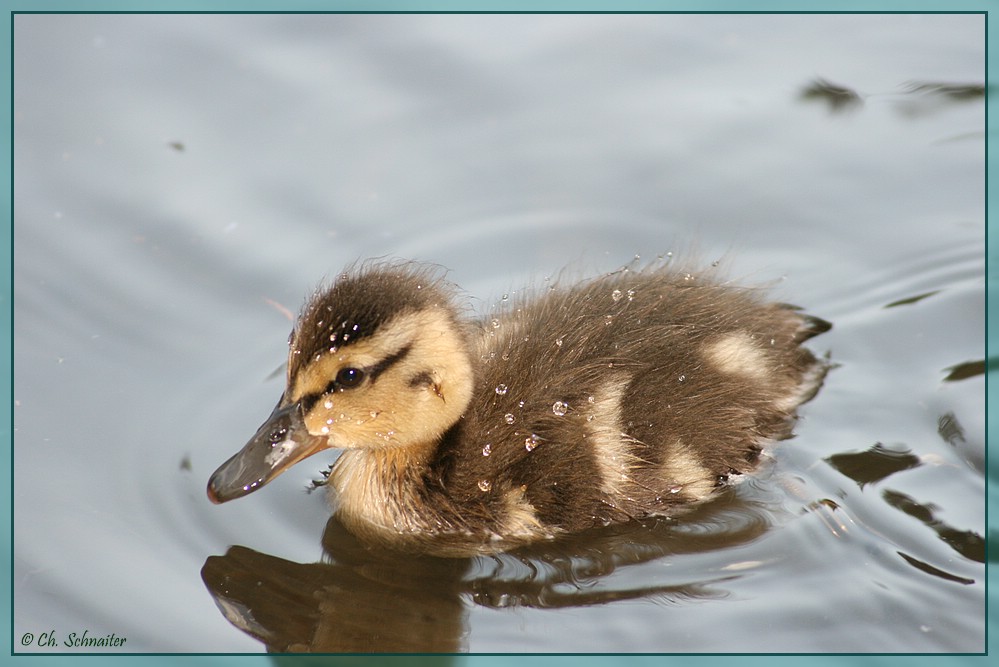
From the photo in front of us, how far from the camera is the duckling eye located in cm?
368

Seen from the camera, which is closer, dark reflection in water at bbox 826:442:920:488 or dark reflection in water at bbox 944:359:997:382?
dark reflection in water at bbox 826:442:920:488

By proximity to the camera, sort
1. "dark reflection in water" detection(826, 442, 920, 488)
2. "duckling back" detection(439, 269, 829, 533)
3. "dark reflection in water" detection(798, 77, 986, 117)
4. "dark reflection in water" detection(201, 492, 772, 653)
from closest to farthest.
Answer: "dark reflection in water" detection(201, 492, 772, 653) < "duckling back" detection(439, 269, 829, 533) < "dark reflection in water" detection(826, 442, 920, 488) < "dark reflection in water" detection(798, 77, 986, 117)

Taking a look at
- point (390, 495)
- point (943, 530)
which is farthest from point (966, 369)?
point (390, 495)

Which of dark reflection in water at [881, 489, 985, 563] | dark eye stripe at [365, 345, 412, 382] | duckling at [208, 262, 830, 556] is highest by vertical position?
dark eye stripe at [365, 345, 412, 382]

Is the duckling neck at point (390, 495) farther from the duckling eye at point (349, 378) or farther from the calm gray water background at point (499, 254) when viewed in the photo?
the duckling eye at point (349, 378)

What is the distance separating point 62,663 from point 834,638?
70.4 inches

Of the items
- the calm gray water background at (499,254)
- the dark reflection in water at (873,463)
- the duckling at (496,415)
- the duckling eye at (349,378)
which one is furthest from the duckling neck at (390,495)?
the dark reflection in water at (873,463)

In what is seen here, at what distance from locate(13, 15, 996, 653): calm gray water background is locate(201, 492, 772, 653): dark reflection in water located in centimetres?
1

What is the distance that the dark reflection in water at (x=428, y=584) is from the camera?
356 centimetres

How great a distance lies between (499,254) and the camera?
194 inches

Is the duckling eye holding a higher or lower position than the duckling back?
higher

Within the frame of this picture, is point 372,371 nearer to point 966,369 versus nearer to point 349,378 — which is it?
point 349,378

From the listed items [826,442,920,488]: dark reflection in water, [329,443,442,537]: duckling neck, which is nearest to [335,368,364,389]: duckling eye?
[329,443,442,537]: duckling neck

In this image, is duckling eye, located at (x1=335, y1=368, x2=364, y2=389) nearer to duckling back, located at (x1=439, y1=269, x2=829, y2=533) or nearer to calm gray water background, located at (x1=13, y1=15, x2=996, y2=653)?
duckling back, located at (x1=439, y1=269, x2=829, y2=533)
